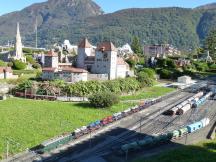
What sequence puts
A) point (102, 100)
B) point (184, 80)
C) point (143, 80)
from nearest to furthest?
point (102, 100) < point (143, 80) < point (184, 80)

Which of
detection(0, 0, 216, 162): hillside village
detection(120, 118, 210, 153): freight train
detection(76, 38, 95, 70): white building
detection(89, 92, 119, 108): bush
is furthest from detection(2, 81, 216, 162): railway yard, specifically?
detection(76, 38, 95, 70): white building

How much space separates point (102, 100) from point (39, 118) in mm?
11903

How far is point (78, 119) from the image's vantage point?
55.8 meters

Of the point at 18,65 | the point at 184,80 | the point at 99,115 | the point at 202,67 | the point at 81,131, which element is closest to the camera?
the point at 81,131

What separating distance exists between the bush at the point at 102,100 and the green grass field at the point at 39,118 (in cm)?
95

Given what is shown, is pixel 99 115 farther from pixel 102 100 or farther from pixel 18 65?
pixel 18 65

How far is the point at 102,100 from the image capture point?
62188 mm

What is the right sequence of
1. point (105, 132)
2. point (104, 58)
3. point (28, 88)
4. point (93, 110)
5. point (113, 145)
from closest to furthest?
point (113, 145) < point (105, 132) < point (93, 110) < point (28, 88) < point (104, 58)

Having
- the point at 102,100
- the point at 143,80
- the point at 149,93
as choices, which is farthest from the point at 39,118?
the point at 143,80

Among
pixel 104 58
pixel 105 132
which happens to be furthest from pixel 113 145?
pixel 104 58

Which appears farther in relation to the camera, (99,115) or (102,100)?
(102,100)

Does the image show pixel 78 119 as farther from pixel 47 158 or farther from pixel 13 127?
pixel 47 158

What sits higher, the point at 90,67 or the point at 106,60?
the point at 106,60

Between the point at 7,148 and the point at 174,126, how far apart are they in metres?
24.3
